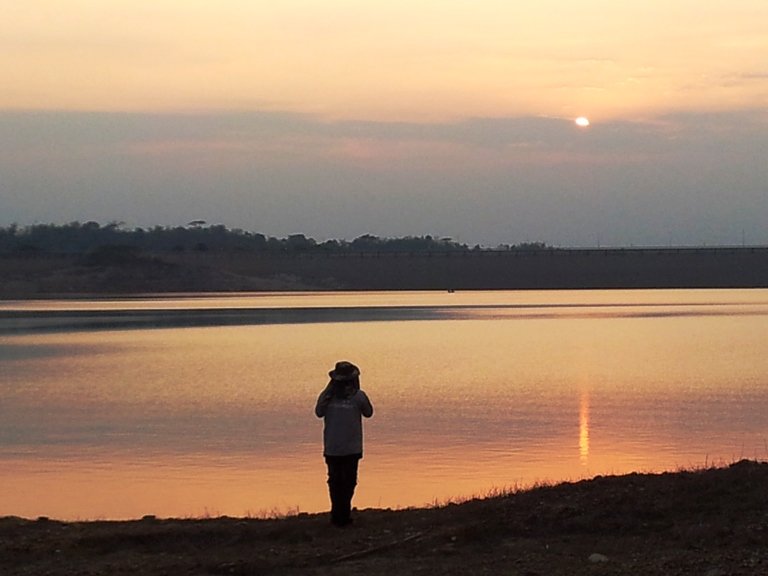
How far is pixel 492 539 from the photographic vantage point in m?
8.98

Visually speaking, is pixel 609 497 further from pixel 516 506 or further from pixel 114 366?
pixel 114 366

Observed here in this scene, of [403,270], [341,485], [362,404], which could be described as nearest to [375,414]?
[362,404]

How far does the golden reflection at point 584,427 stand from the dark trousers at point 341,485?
7.57 meters

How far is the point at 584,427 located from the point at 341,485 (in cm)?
1202

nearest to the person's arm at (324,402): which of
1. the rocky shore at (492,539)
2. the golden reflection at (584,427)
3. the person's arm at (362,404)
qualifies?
the person's arm at (362,404)

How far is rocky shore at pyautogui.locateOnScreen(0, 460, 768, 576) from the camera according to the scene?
8117 millimetres

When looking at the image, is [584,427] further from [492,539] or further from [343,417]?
[492,539]

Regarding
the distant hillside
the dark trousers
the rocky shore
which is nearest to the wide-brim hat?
the dark trousers

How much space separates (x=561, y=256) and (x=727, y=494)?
11599 centimetres

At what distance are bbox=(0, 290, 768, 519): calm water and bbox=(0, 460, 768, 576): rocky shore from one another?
3.76m

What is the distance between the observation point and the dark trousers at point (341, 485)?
32.7 ft

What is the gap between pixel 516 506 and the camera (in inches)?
380

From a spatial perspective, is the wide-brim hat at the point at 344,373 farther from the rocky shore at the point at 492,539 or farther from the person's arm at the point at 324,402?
the rocky shore at the point at 492,539

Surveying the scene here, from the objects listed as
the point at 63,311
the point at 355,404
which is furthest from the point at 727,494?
the point at 63,311
